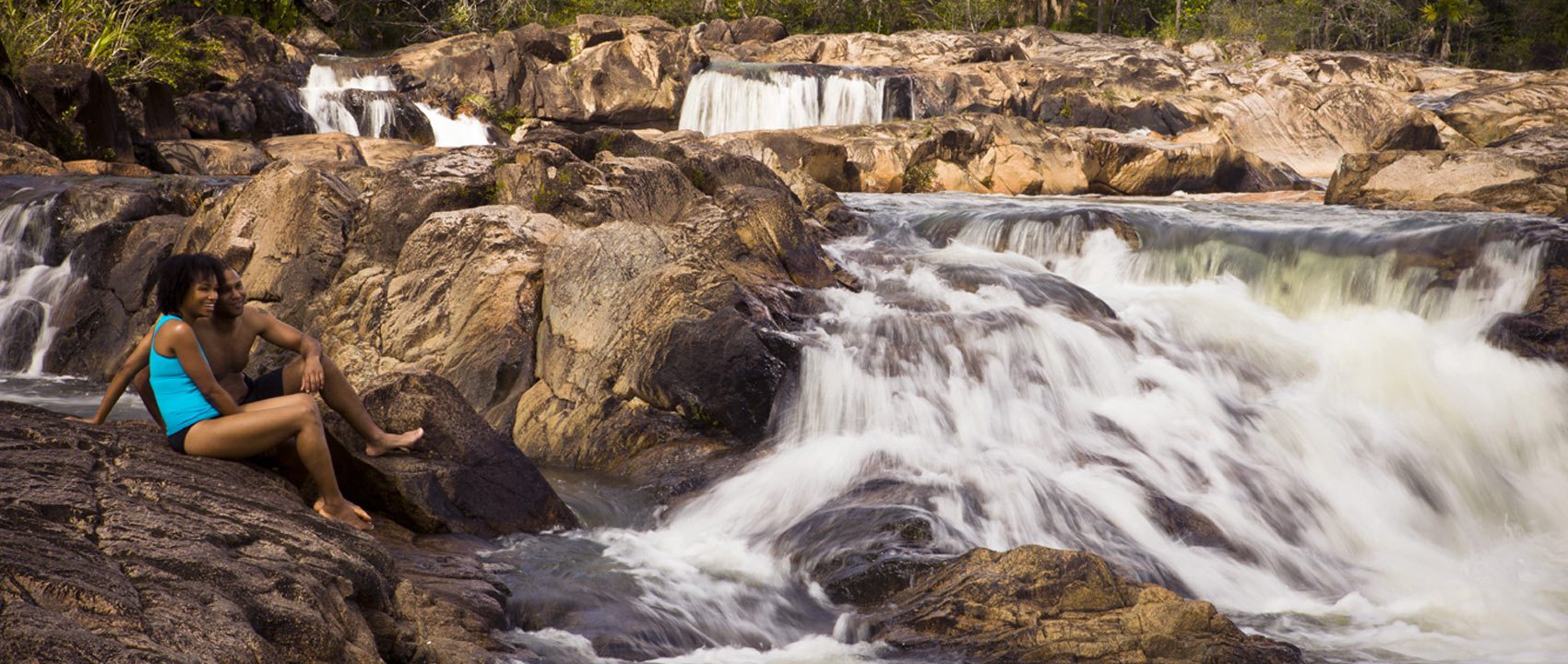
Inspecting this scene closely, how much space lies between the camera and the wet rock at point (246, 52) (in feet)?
66.9

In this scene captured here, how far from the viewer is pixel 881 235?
1244 cm

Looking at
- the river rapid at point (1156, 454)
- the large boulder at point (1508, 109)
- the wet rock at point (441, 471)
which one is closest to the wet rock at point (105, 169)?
the river rapid at point (1156, 454)

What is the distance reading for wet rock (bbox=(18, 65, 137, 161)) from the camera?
48.1 feet

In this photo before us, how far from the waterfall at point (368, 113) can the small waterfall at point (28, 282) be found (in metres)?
8.90

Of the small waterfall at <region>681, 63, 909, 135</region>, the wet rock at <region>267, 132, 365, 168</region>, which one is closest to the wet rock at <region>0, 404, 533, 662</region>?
the wet rock at <region>267, 132, 365, 168</region>

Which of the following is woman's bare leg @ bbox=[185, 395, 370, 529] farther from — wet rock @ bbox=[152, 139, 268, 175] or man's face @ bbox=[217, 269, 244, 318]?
wet rock @ bbox=[152, 139, 268, 175]

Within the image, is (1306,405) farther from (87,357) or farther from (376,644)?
(87,357)

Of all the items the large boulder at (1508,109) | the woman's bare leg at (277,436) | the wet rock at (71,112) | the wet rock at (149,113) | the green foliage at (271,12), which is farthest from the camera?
the green foliage at (271,12)

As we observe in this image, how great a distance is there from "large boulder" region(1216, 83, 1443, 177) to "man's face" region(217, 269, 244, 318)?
20463mm

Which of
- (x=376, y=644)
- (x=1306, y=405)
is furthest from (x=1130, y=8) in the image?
(x=376, y=644)

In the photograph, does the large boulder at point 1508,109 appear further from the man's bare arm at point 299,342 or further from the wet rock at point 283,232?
the man's bare arm at point 299,342

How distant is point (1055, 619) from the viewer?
15.5 feet

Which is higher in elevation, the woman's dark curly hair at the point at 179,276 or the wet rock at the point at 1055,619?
the woman's dark curly hair at the point at 179,276

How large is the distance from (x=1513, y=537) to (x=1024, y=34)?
23547mm
